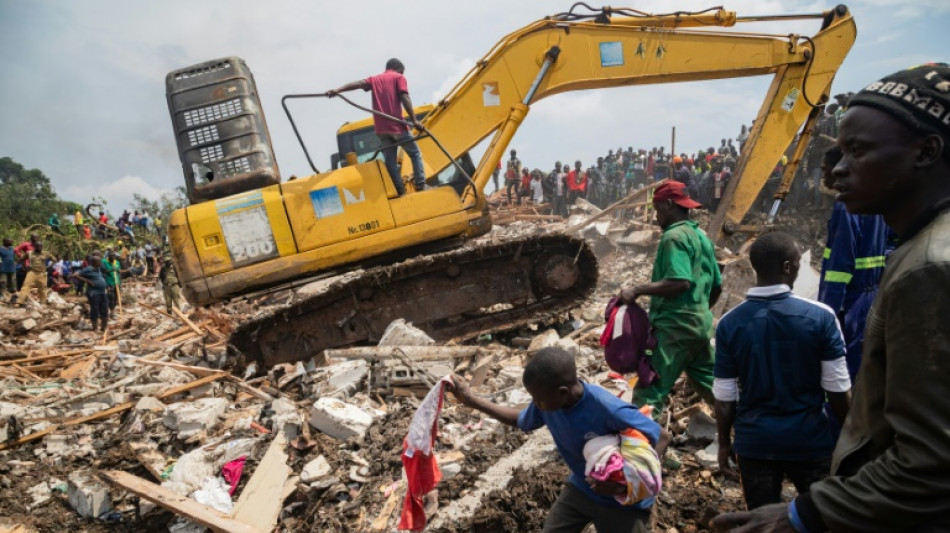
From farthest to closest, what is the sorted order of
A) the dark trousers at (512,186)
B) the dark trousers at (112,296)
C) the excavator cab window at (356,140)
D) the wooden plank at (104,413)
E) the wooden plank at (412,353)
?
the dark trousers at (512,186)
the dark trousers at (112,296)
the excavator cab window at (356,140)
the wooden plank at (412,353)
the wooden plank at (104,413)

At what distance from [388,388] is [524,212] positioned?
13132mm

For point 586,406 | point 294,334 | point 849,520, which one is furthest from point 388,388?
point 849,520

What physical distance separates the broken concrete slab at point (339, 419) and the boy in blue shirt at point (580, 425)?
2.75 metres

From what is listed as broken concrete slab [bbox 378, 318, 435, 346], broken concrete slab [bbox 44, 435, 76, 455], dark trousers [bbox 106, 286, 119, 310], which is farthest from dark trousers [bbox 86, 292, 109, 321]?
broken concrete slab [bbox 378, 318, 435, 346]

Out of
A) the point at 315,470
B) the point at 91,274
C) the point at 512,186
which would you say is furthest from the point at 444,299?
the point at 512,186

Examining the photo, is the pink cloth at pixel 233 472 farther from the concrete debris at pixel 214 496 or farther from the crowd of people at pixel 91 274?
the crowd of people at pixel 91 274

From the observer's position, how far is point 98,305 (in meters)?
12.4

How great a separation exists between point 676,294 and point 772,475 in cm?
126

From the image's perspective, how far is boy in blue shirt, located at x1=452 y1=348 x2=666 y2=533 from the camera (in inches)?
88.2

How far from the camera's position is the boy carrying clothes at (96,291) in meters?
12.1

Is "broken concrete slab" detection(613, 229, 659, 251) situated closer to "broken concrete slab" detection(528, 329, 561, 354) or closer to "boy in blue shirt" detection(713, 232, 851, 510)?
"broken concrete slab" detection(528, 329, 561, 354)

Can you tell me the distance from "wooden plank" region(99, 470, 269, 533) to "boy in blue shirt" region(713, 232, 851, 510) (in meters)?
3.13

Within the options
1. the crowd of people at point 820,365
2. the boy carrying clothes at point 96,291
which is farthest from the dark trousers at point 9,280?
the crowd of people at point 820,365

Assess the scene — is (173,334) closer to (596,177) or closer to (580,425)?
(580,425)
